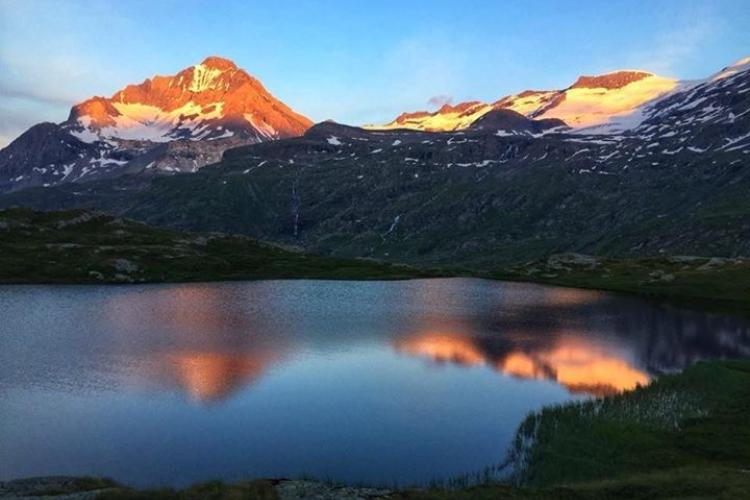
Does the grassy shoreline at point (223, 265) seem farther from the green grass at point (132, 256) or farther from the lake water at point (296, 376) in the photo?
the lake water at point (296, 376)

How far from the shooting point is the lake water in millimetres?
39125

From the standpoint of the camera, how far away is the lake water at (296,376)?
3912 cm

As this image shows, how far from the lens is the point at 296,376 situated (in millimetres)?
59094

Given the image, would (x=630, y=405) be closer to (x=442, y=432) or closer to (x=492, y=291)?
(x=442, y=432)

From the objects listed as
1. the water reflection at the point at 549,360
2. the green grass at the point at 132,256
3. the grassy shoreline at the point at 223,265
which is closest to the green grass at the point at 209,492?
the water reflection at the point at 549,360

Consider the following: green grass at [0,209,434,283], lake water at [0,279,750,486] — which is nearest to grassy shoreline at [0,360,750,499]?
lake water at [0,279,750,486]

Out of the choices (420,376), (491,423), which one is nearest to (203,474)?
(491,423)

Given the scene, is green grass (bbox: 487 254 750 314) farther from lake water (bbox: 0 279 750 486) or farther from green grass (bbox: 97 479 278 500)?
green grass (bbox: 97 479 278 500)

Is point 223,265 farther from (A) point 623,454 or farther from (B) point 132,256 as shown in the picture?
(A) point 623,454

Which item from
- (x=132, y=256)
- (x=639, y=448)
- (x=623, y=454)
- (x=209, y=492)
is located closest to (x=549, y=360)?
(x=639, y=448)

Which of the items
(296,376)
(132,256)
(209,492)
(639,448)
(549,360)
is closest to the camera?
(209,492)

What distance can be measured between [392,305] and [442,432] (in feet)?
232

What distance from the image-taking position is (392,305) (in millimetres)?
115312

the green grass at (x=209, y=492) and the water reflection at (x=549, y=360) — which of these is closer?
the green grass at (x=209, y=492)
